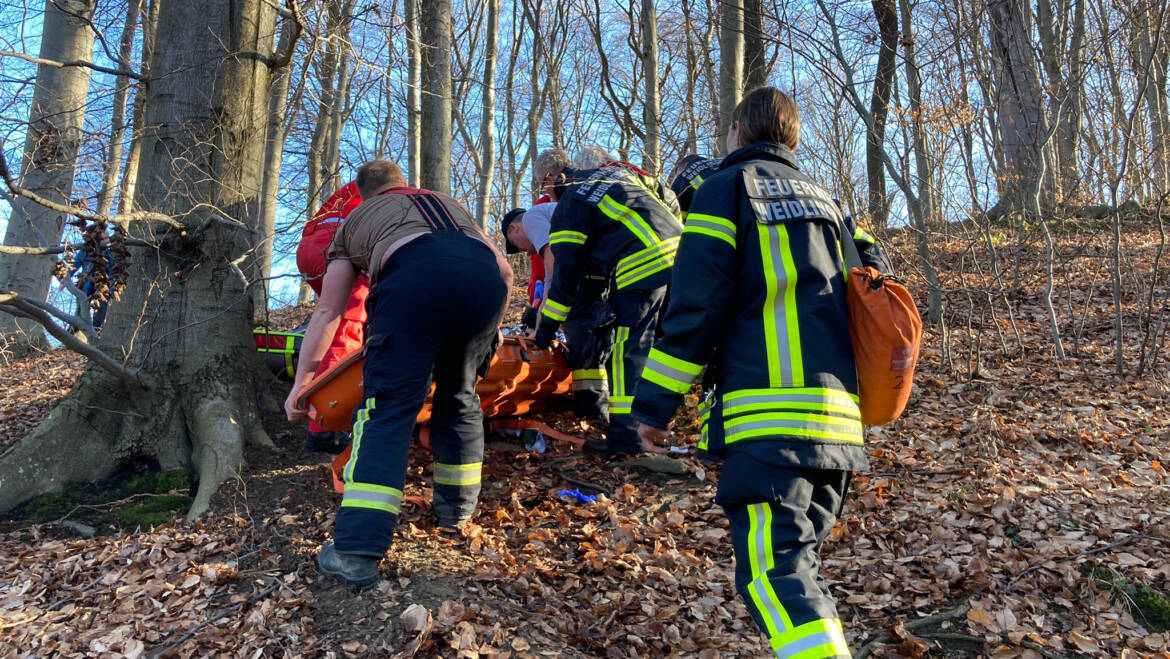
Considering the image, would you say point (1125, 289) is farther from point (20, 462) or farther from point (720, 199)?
point (20, 462)

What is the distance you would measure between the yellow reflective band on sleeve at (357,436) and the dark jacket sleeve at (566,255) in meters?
1.60

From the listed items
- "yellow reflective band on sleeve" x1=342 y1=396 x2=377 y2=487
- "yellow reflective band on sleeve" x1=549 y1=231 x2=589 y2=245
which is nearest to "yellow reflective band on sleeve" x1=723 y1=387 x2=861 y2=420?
"yellow reflective band on sleeve" x1=342 y1=396 x2=377 y2=487

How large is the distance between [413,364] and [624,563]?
4.54 feet

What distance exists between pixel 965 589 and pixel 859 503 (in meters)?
0.86

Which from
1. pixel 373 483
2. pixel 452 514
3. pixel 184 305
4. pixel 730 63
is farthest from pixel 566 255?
pixel 730 63

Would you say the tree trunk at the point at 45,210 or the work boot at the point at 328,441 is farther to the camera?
the tree trunk at the point at 45,210

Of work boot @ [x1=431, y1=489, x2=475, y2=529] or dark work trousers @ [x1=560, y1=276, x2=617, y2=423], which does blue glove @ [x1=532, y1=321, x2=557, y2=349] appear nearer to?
dark work trousers @ [x1=560, y1=276, x2=617, y2=423]

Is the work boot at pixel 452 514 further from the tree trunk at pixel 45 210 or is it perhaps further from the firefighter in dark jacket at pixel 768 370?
the tree trunk at pixel 45 210

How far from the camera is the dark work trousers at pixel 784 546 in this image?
2.19 m

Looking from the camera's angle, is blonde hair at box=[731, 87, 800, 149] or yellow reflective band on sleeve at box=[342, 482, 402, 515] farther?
yellow reflective band on sleeve at box=[342, 482, 402, 515]

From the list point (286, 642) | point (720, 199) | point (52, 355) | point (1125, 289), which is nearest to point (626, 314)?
point (720, 199)

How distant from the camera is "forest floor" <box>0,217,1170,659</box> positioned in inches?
119

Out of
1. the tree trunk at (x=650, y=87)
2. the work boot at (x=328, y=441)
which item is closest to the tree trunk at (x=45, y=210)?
the work boot at (x=328, y=441)

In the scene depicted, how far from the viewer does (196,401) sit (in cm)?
459
